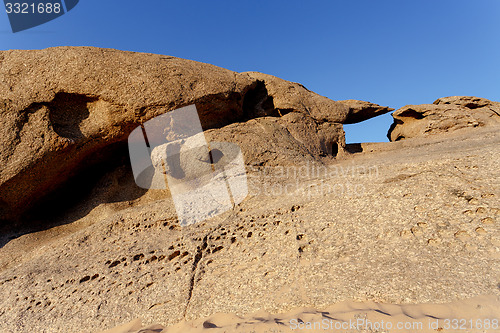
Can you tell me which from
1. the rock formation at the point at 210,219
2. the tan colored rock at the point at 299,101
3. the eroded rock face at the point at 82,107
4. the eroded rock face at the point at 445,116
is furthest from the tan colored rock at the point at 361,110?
the eroded rock face at the point at 82,107

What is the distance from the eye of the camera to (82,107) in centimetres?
574

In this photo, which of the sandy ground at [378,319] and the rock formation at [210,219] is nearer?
the sandy ground at [378,319]

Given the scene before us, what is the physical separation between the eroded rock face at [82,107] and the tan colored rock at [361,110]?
3209 millimetres

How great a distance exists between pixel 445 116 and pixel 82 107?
9.23 meters

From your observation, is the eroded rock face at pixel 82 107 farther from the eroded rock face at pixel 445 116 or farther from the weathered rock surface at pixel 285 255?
the eroded rock face at pixel 445 116

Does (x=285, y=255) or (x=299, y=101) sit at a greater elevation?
(x=299, y=101)

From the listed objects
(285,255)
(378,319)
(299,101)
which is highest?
(299,101)

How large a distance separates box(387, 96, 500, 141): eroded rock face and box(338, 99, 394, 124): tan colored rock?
0.69 m

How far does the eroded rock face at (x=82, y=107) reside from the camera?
5188mm

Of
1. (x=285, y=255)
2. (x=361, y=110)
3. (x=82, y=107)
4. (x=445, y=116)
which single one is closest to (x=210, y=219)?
(x=285, y=255)

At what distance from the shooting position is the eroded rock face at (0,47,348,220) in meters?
5.19

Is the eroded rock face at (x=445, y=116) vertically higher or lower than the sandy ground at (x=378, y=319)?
Answer: higher

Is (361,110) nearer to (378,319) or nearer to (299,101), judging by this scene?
(299,101)

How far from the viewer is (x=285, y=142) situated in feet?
20.4
